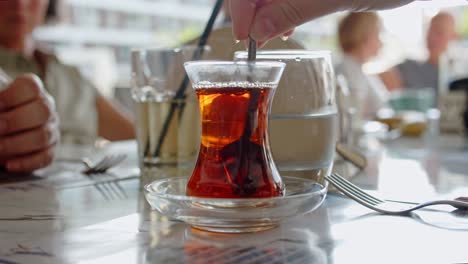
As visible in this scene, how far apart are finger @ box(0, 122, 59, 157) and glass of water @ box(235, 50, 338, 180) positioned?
35 centimetres

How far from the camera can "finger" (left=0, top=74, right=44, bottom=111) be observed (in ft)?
2.61

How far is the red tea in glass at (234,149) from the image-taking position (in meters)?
0.49

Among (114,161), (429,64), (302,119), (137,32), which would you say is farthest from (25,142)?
(137,32)

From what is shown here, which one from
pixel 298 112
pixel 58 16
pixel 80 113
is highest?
pixel 58 16

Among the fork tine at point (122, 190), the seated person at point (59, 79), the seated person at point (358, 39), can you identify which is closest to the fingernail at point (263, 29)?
the fork tine at point (122, 190)

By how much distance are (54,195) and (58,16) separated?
1.44 metres

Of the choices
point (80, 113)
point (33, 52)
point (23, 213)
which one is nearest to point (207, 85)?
point (23, 213)

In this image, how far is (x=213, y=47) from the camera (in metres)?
0.77

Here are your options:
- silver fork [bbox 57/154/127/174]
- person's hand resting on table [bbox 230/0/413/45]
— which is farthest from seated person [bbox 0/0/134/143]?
person's hand resting on table [bbox 230/0/413/45]

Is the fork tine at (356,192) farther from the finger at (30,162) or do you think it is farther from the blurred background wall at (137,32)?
the blurred background wall at (137,32)

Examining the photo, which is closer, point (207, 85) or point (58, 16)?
point (207, 85)

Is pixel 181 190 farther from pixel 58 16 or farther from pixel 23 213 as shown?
pixel 58 16

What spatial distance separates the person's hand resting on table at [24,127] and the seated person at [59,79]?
2.70 feet

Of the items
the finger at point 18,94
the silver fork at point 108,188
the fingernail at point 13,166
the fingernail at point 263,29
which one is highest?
the fingernail at point 263,29
